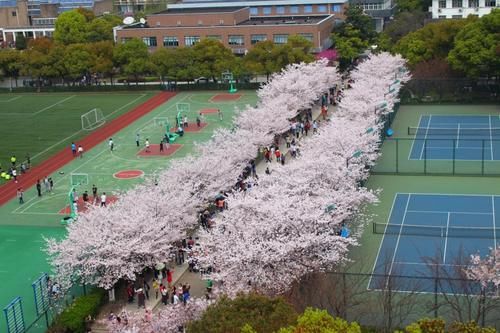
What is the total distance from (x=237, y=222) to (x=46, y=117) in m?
43.5

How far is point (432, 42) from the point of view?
70.2 metres

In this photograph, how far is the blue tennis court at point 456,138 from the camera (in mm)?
50919

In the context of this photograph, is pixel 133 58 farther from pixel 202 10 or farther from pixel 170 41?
pixel 202 10

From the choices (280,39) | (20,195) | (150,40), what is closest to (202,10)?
(150,40)

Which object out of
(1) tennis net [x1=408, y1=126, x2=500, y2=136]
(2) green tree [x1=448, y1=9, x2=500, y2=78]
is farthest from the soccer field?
(2) green tree [x1=448, y1=9, x2=500, y2=78]

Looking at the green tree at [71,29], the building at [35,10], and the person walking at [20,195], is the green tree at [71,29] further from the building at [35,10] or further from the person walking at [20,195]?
the person walking at [20,195]

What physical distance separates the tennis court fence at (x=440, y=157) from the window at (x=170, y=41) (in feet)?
133

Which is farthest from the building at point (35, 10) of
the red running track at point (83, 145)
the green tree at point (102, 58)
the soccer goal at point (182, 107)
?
the soccer goal at point (182, 107)

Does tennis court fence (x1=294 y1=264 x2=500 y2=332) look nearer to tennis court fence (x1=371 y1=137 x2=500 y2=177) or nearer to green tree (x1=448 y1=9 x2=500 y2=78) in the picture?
tennis court fence (x1=371 y1=137 x2=500 y2=177)

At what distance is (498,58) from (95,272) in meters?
44.4

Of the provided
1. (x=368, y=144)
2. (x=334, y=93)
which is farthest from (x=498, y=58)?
(x=368, y=144)

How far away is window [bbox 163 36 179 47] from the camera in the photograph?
89188mm

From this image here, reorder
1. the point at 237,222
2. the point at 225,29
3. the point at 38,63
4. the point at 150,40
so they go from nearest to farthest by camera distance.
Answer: the point at 237,222 → the point at 38,63 → the point at 225,29 → the point at 150,40

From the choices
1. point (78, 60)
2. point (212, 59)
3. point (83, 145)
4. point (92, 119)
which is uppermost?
point (78, 60)
